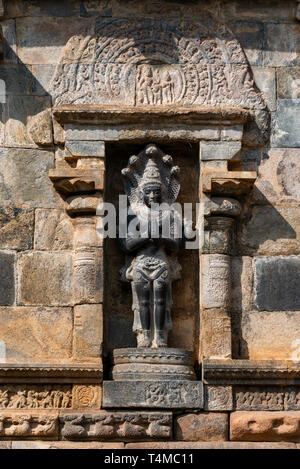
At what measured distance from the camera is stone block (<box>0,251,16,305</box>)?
35.1 feet

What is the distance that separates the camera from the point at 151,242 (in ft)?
35.2

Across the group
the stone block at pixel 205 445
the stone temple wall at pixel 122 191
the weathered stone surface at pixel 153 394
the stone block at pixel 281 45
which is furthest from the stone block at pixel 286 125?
the stone block at pixel 205 445

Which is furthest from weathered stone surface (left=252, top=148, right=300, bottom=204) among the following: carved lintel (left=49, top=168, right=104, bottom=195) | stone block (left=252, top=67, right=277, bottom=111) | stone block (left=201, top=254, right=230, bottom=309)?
carved lintel (left=49, top=168, right=104, bottom=195)

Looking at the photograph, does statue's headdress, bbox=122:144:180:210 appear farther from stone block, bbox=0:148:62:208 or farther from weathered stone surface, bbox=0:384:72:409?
weathered stone surface, bbox=0:384:72:409

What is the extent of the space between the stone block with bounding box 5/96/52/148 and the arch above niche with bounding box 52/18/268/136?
0.58ft

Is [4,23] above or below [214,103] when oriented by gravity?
above

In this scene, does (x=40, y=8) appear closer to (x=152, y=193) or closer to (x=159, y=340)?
(x=152, y=193)

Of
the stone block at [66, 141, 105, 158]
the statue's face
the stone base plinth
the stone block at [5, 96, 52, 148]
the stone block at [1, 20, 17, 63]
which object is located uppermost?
the stone block at [1, 20, 17, 63]

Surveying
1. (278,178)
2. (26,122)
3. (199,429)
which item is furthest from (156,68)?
(199,429)

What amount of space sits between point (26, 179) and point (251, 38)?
2.41 m

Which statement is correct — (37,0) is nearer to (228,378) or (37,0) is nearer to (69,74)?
(69,74)

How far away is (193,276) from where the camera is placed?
1100 centimetres
